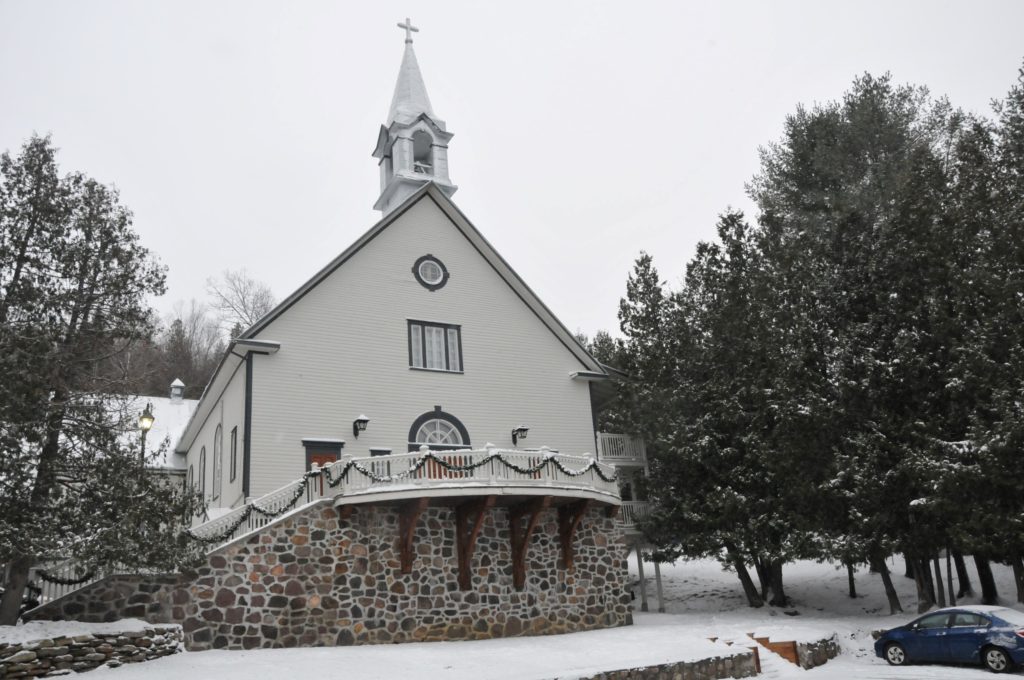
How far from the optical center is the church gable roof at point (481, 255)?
24.7m

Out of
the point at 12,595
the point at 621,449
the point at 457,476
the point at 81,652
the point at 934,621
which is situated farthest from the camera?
the point at 621,449

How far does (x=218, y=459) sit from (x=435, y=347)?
7.44 metres

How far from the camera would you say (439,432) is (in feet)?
79.8

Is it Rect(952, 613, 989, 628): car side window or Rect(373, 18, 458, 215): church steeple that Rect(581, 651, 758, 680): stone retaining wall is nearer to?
Rect(952, 613, 989, 628): car side window

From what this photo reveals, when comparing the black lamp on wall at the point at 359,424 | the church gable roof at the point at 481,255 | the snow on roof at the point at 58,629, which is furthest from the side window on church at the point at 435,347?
the snow on roof at the point at 58,629

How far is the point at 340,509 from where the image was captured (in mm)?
18578

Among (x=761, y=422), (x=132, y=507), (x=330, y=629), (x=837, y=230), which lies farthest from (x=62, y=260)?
(x=837, y=230)

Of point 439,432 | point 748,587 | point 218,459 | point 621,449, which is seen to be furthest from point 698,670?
point 218,459

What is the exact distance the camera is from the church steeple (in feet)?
96.4

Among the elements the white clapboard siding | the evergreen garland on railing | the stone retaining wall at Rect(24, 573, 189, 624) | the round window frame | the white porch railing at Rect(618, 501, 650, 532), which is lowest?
the stone retaining wall at Rect(24, 573, 189, 624)

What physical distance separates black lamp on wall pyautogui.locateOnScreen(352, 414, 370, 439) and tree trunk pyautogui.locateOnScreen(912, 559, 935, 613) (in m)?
14.4

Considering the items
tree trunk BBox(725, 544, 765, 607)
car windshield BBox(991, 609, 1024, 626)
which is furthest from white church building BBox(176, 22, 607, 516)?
car windshield BBox(991, 609, 1024, 626)

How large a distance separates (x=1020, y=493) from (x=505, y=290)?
14406mm

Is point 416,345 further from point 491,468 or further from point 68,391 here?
point 68,391
